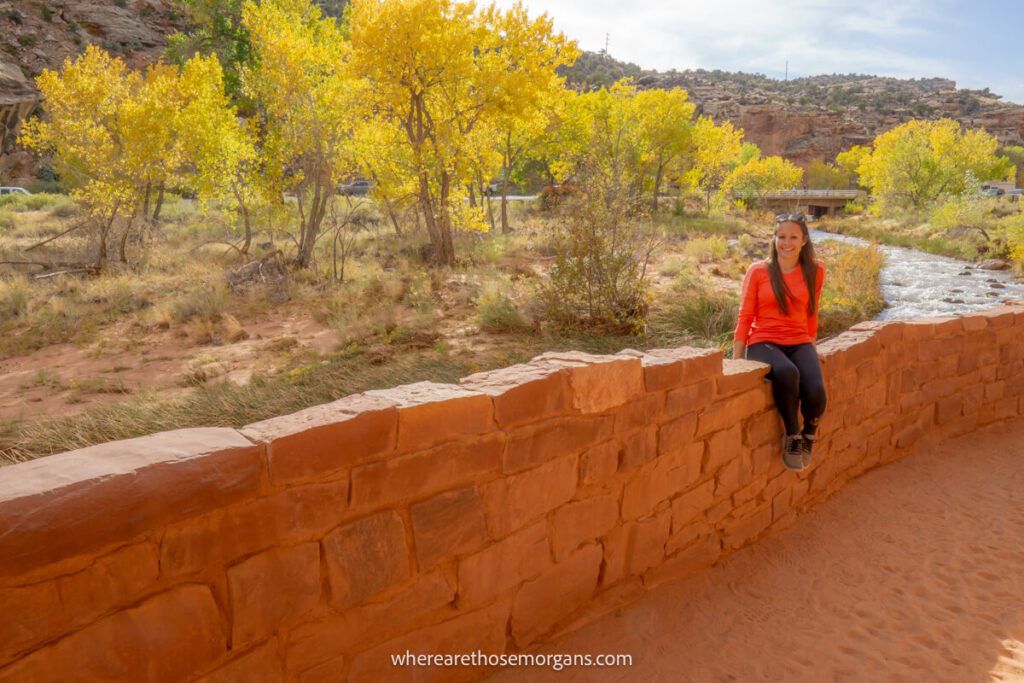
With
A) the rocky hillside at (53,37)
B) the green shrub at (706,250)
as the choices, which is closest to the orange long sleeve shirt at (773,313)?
the green shrub at (706,250)

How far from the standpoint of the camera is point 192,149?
15617mm

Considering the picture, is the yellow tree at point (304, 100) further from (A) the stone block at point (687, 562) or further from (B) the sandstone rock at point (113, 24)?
(B) the sandstone rock at point (113, 24)

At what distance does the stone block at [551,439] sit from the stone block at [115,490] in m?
1.11

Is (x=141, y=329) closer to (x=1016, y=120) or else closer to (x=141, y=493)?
(x=141, y=493)

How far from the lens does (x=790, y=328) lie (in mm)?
4250

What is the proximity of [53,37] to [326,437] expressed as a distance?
1865 inches

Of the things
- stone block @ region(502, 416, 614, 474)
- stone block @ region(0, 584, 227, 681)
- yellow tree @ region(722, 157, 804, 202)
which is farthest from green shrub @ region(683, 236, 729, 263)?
yellow tree @ region(722, 157, 804, 202)

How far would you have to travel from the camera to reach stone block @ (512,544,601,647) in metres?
2.86

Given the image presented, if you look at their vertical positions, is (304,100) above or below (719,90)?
below

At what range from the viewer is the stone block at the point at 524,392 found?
2.65 metres

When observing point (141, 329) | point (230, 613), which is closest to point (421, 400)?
point (230, 613)

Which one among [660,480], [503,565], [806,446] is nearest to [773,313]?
[806,446]

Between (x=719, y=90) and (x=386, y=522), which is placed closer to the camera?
(x=386, y=522)

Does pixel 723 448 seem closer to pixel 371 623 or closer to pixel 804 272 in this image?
pixel 804 272
